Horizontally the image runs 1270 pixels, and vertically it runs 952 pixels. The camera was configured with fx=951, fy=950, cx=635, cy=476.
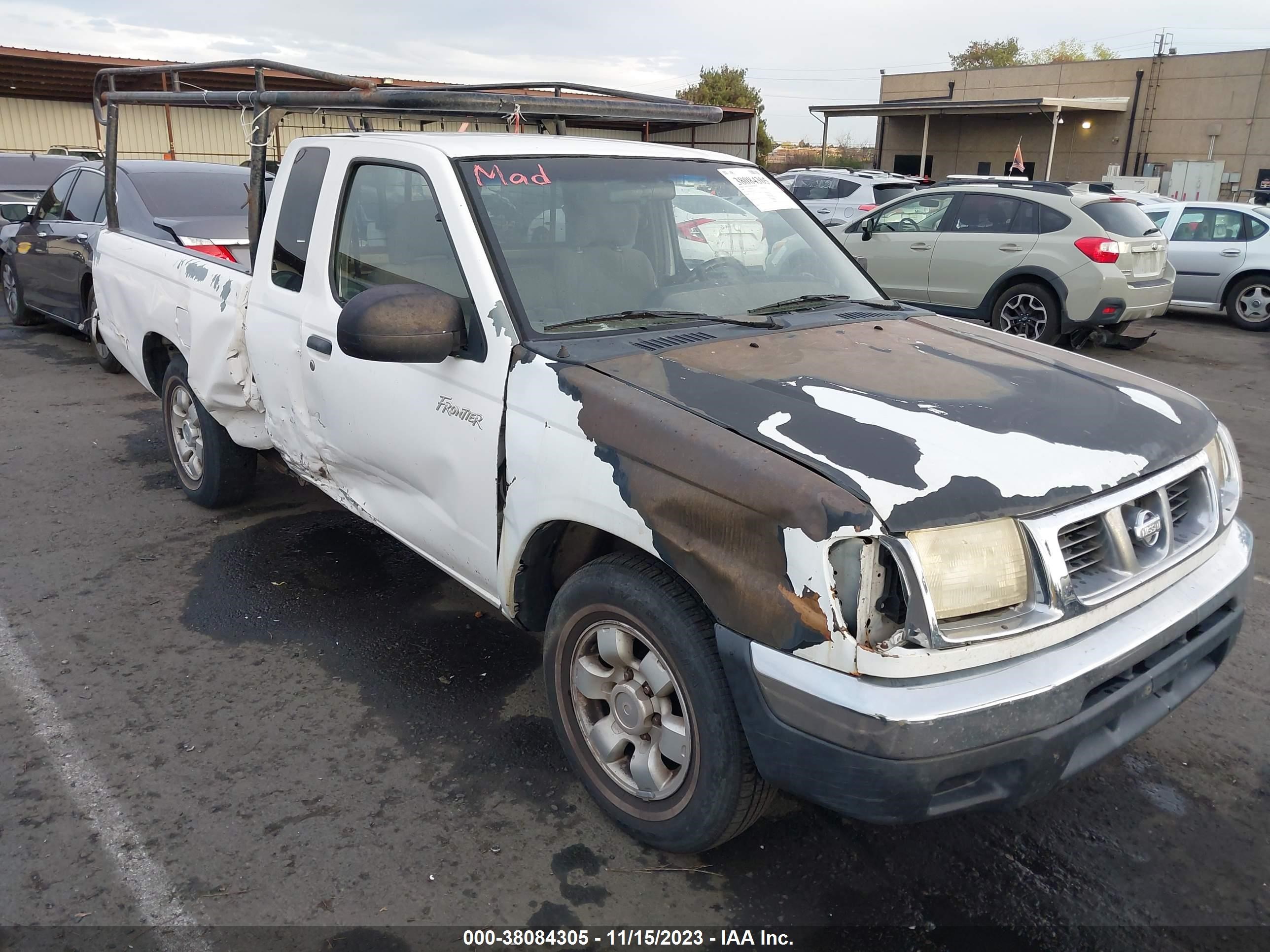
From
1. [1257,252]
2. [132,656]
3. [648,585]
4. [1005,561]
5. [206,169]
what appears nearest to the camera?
[1005,561]

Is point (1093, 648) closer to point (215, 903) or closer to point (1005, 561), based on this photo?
point (1005, 561)

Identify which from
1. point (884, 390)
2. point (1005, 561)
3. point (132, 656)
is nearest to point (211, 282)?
point (132, 656)

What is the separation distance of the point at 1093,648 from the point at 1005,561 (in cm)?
34

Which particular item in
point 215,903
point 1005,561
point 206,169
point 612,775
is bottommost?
point 215,903

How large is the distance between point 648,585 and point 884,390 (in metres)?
0.86

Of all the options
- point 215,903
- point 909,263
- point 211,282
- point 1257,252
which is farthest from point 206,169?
point 1257,252

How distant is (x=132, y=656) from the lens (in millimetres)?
3834

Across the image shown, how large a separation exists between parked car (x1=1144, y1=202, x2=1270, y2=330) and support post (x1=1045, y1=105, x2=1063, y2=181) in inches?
769

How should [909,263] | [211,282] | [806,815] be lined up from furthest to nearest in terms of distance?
[909,263]
[211,282]
[806,815]

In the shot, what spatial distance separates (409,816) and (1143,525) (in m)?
2.27

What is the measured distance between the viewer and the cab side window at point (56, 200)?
891cm

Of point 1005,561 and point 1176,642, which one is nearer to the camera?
point 1005,561

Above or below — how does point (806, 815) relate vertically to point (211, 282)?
below

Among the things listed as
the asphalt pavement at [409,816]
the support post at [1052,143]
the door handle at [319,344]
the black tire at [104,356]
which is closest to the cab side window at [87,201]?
the black tire at [104,356]
